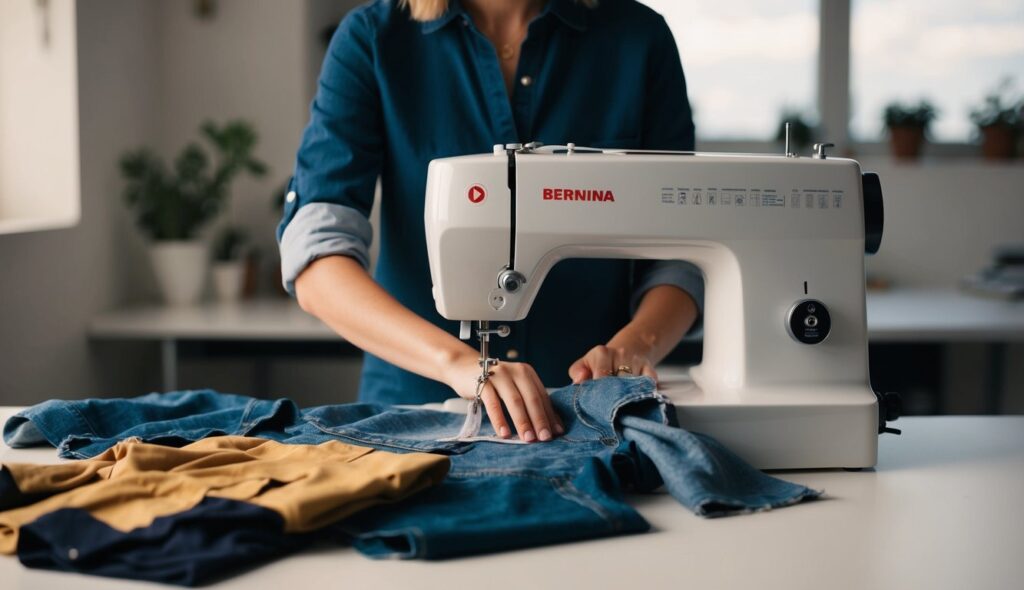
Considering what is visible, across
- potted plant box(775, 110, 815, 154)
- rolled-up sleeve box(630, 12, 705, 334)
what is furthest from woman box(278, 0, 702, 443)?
potted plant box(775, 110, 815, 154)

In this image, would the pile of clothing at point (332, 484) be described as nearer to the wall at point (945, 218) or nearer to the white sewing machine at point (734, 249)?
the white sewing machine at point (734, 249)

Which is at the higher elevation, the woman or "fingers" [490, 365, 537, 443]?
the woman

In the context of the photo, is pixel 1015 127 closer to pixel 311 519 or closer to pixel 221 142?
pixel 221 142

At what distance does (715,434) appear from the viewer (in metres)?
1.27

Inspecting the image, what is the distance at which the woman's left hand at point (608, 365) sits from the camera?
140cm

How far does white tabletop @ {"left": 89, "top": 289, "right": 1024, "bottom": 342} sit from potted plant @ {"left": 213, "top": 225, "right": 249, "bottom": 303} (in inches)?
3.9

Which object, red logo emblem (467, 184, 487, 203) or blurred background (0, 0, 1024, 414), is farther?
blurred background (0, 0, 1024, 414)

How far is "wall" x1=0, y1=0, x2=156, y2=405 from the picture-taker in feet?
8.98

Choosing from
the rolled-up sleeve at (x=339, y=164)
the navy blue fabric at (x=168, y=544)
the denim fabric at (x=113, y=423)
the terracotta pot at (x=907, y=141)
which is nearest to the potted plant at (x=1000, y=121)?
the terracotta pot at (x=907, y=141)

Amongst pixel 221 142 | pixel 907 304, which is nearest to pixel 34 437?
pixel 221 142

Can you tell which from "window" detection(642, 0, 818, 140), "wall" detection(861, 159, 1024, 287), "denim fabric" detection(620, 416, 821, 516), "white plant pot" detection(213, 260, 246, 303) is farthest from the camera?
"window" detection(642, 0, 818, 140)

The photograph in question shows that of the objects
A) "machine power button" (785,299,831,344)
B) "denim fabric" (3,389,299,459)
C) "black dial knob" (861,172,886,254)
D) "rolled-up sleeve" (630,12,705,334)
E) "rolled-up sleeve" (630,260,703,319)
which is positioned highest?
"rolled-up sleeve" (630,12,705,334)

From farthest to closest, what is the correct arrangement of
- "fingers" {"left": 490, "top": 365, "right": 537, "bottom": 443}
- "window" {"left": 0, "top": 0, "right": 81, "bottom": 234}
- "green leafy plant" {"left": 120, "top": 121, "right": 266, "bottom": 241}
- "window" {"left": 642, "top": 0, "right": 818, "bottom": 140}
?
1. "window" {"left": 642, "top": 0, "right": 818, "bottom": 140}
2. "green leafy plant" {"left": 120, "top": 121, "right": 266, "bottom": 241}
3. "window" {"left": 0, "top": 0, "right": 81, "bottom": 234}
4. "fingers" {"left": 490, "top": 365, "right": 537, "bottom": 443}

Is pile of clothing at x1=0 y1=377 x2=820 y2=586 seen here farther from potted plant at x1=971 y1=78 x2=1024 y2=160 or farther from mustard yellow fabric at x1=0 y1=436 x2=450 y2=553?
potted plant at x1=971 y1=78 x2=1024 y2=160
